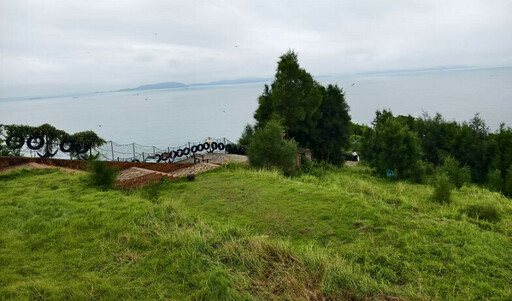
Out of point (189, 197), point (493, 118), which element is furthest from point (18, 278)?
point (493, 118)

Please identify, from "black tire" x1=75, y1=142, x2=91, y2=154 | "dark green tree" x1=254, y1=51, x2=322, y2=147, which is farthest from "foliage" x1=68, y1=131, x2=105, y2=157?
"dark green tree" x1=254, y1=51, x2=322, y2=147

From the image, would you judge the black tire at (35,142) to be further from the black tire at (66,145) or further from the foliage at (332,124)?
the foliage at (332,124)

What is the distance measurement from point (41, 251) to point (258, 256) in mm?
3924

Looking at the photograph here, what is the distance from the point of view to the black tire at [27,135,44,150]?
1524 cm

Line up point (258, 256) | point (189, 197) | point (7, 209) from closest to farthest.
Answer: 1. point (258, 256)
2. point (7, 209)
3. point (189, 197)

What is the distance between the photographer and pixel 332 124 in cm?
2586


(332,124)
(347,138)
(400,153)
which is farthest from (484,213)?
(347,138)

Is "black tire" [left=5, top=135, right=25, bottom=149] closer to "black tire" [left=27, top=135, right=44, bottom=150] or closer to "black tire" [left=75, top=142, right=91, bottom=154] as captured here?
"black tire" [left=27, top=135, right=44, bottom=150]

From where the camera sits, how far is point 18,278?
183 inches

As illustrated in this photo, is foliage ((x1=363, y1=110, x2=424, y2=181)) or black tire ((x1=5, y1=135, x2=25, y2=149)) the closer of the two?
black tire ((x1=5, y1=135, x2=25, y2=149))

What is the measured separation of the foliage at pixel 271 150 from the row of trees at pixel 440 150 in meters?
9.06

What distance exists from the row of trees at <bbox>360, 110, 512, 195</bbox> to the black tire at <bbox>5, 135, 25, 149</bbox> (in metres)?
21.5

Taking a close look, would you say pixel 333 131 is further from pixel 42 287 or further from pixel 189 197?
pixel 42 287

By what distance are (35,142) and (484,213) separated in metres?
18.7
